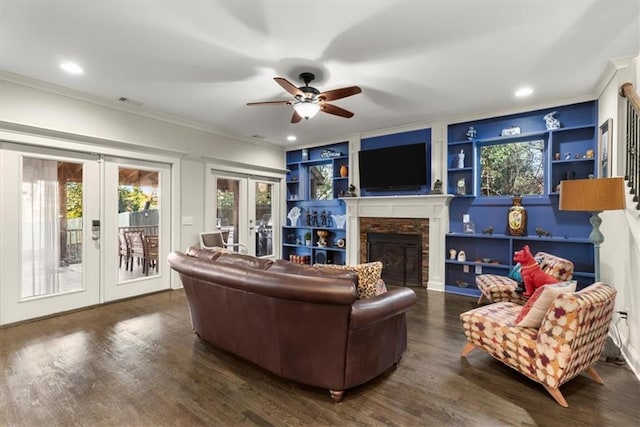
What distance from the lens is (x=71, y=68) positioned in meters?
3.22

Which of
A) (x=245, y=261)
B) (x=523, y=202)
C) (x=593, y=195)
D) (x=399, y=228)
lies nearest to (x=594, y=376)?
(x=593, y=195)

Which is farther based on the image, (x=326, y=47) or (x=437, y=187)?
(x=437, y=187)

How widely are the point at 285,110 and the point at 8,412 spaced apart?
408 cm

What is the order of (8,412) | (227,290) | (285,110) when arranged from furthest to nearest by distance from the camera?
(285,110) → (227,290) → (8,412)

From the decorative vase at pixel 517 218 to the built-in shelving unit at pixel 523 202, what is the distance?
3.7 inches

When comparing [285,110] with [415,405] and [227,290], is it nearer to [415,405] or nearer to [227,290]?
[227,290]

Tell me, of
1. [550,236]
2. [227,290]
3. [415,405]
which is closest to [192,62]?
[227,290]

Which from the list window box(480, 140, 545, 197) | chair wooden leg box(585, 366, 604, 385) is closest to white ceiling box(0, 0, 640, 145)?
window box(480, 140, 545, 197)

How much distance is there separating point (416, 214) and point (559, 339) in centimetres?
328

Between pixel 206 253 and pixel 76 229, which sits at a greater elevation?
pixel 76 229

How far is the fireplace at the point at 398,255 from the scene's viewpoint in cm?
523

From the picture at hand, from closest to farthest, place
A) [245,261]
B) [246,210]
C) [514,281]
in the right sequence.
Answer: [245,261] < [514,281] < [246,210]

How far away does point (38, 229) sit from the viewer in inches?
144

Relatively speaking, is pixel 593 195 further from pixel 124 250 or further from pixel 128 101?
pixel 124 250
